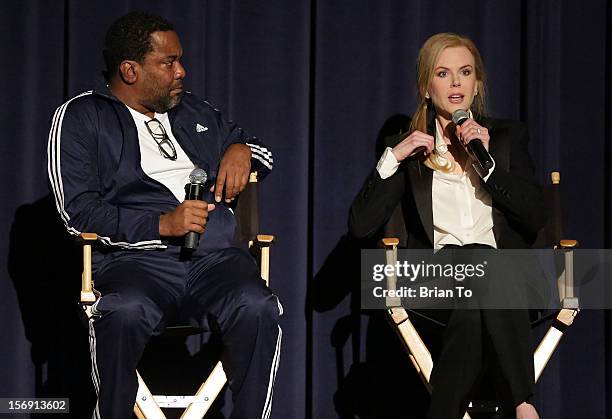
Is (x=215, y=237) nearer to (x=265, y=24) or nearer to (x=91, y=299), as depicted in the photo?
(x=91, y=299)

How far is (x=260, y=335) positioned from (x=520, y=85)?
1.68 meters

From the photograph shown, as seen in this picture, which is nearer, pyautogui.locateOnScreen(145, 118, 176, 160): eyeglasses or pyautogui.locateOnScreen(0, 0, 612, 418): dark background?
pyautogui.locateOnScreen(145, 118, 176, 160): eyeglasses

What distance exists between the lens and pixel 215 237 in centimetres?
285

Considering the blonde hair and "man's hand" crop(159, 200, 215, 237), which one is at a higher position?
the blonde hair

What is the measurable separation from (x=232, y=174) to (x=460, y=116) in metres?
0.68

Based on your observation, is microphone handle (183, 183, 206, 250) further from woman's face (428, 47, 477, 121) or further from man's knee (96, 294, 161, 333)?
woman's face (428, 47, 477, 121)

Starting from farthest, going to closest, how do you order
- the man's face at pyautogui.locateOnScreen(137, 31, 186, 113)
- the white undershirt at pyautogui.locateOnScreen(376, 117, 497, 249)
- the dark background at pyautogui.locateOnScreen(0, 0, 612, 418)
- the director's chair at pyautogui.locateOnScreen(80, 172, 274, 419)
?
1. the dark background at pyautogui.locateOnScreen(0, 0, 612, 418)
2. the white undershirt at pyautogui.locateOnScreen(376, 117, 497, 249)
3. the man's face at pyautogui.locateOnScreen(137, 31, 186, 113)
4. the director's chair at pyautogui.locateOnScreen(80, 172, 274, 419)

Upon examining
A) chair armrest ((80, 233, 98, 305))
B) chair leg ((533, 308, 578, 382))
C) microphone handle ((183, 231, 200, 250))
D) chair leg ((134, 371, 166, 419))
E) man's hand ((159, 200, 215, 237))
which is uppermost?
man's hand ((159, 200, 215, 237))

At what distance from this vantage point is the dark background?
3455 millimetres

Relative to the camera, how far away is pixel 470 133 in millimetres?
2803

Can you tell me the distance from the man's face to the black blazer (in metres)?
0.66

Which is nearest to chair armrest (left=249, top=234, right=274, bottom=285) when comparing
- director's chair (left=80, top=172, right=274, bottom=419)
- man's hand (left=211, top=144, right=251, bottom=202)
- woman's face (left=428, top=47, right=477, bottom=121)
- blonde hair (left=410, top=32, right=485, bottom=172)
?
director's chair (left=80, top=172, right=274, bottom=419)

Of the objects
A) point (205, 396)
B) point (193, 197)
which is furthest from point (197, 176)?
point (205, 396)

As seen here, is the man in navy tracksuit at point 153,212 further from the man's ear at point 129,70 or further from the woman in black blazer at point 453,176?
the woman in black blazer at point 453,176
